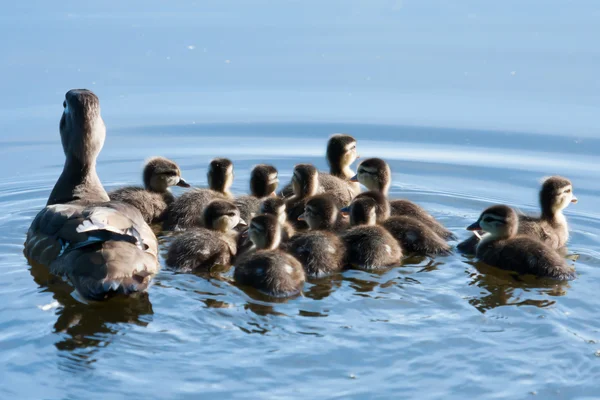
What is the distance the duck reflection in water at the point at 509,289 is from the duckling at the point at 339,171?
1938 mm

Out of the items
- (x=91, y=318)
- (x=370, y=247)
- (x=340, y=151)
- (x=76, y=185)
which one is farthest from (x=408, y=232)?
(x=76, y=185)

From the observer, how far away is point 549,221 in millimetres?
8672

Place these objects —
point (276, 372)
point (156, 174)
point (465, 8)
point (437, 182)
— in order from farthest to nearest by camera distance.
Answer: point (465, 8)
point (437, 182)
point (156, 174)
point (276, 372)

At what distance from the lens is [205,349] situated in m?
6.37

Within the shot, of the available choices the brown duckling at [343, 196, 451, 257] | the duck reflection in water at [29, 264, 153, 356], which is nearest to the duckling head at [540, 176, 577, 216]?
the brown duckling at [343, 196, 451, 257]

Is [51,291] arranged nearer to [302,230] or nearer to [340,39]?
[302,230]

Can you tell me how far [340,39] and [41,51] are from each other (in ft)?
13.9

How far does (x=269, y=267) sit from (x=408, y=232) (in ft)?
5.01

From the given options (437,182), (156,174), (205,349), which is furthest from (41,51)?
(205,349)

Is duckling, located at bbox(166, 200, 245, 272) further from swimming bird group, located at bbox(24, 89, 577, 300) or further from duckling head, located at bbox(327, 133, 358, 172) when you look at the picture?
duckling head, located at bbox(327, 133, 358, 172)

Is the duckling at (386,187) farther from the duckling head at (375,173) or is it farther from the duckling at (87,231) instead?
the duckling at (87,231)

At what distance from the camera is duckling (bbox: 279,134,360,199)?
31.1 ft

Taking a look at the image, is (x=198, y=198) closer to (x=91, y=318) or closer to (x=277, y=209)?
(x=277, y=209)

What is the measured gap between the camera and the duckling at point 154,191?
9.12 metres
